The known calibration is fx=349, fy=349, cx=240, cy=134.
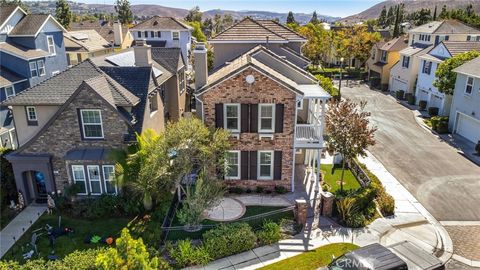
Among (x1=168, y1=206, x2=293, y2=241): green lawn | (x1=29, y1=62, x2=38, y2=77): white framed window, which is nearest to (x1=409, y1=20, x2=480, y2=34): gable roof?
(x1=168, y1=206, x2=293, y2=241): green lawn

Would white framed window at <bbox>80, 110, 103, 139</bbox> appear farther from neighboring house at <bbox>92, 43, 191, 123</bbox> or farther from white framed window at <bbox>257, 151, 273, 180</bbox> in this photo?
white framed window at <bbox>257, 151, 273, 180</bbox>

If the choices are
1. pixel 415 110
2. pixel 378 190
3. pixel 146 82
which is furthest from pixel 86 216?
pixel 415 110

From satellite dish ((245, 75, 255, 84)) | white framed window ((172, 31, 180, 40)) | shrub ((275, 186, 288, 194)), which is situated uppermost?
white framed window ((172, 31, 180, 40))

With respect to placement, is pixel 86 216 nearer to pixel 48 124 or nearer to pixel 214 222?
pixel 48 124

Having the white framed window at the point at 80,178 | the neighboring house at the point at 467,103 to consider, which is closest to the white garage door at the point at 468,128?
the neighboring house at the point at 467,103

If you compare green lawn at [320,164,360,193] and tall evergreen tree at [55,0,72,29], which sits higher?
tall evergreen tree at [55,0,72,29]

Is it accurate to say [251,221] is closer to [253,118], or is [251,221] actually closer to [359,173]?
[253,118]
